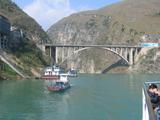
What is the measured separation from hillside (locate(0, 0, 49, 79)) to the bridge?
6.47 m

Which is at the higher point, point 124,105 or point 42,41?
point 42,41

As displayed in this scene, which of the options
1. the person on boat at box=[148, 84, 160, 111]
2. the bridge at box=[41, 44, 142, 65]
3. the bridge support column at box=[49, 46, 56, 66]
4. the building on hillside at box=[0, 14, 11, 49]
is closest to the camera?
the person on boat at box=[148, 84, 160, 111]

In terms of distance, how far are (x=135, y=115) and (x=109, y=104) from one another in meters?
10.1

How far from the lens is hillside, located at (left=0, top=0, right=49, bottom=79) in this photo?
117 meters

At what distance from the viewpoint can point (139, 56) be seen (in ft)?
640

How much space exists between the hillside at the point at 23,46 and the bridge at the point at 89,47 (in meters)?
6.47

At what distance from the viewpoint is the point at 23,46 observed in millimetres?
138375

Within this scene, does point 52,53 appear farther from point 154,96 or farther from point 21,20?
point 154,96

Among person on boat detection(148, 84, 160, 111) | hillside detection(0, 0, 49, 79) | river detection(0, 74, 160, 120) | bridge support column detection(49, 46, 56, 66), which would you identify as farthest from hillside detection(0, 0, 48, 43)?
person on boat detection(148, 84, 160, 111)

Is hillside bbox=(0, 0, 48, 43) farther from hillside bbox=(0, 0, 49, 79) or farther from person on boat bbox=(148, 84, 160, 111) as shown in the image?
person on boat bbox=(148, 84, 160, 111)

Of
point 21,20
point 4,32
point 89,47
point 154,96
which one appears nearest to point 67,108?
point 154,96

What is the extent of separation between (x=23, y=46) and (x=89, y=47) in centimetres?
5075

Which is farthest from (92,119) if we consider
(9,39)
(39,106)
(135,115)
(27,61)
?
(9,39)

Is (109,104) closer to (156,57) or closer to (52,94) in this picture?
(52,94)
